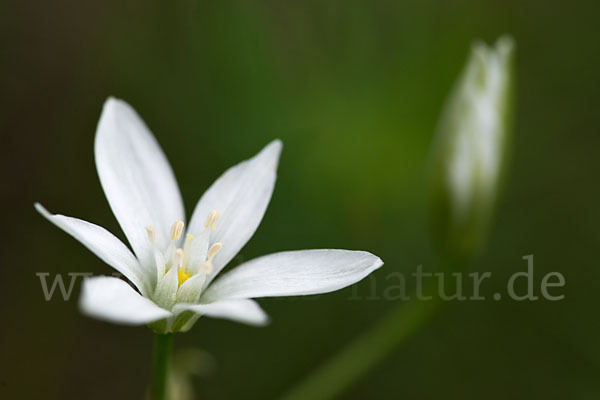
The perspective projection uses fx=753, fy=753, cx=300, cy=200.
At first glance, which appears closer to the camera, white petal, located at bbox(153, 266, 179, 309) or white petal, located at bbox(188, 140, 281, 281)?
white petal, located at bbox(153, 266, 179, 309)

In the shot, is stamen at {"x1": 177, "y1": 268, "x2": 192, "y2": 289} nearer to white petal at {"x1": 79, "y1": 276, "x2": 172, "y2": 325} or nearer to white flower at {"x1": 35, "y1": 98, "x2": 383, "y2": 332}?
white flower at {"x1": 35, "y1": 98, "x2": 383, "y2": 332}

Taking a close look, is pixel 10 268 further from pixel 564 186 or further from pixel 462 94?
pixel 564 186

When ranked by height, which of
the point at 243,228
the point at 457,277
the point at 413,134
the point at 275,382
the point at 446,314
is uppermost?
the point at 413,134

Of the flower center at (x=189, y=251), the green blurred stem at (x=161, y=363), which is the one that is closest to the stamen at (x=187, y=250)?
the flower center at (x=189, y=251)

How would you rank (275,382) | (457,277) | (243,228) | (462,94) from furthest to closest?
(275,382) < (457,277) < (462,94) < (243,228)

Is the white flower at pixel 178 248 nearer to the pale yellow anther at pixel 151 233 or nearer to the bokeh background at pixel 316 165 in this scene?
the pale yellow anther at pixel 151 233

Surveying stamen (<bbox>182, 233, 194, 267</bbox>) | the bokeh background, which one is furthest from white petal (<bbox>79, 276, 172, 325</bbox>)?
the bokeh background

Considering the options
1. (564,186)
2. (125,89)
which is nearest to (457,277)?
(564,186)
